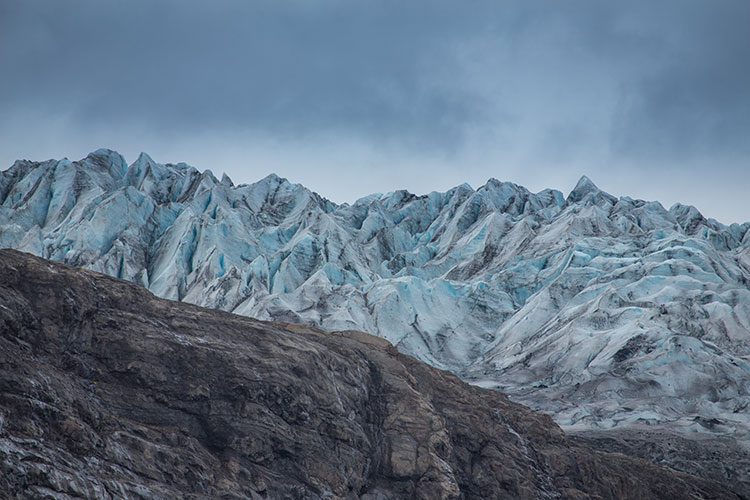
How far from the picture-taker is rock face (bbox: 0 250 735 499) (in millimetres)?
31562

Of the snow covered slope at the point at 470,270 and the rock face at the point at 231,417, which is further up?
the snow covered slope at the point at 470,270

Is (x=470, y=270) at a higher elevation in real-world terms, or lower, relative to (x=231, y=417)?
higher

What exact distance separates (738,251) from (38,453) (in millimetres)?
133429

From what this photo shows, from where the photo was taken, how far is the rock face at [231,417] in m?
31.6

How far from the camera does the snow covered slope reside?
9462 cm

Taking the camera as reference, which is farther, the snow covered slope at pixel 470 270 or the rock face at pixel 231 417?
the snow covered slope at pixel 470 270

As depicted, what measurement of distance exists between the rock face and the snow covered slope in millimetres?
38719

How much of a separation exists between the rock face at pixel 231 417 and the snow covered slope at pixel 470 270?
38.7m

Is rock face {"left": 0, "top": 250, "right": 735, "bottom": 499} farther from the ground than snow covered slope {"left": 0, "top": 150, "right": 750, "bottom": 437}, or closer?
closer

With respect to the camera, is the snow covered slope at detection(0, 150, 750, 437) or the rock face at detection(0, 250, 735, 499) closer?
the rock face at detection(0, 250, 735, 499)

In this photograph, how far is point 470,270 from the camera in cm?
14238

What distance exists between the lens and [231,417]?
39375 millimetres

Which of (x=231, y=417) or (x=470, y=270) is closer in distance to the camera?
(x=231, y=417)

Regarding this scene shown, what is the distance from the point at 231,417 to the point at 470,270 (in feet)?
345
